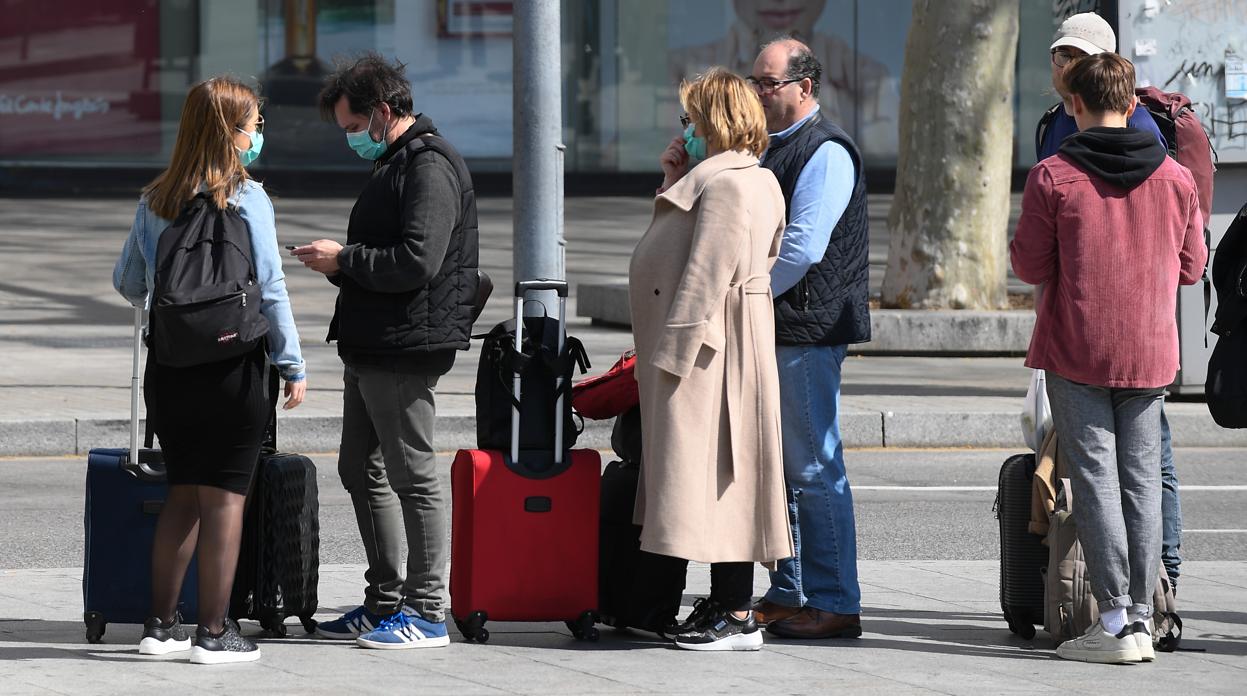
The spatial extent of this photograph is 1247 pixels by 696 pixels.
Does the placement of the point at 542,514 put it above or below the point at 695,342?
below

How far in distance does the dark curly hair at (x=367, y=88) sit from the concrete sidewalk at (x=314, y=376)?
15.1ft

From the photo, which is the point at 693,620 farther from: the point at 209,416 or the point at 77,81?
the point at 77,81

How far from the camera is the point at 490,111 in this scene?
2612 cm

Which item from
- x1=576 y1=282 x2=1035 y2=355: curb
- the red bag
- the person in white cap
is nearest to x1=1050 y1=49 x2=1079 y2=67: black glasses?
the person in white cap

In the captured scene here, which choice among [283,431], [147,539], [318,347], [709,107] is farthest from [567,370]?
[318,347]

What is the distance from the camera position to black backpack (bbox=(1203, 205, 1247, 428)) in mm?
5238

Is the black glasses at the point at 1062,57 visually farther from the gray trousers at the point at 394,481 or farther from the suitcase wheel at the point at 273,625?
the suitcase wheel at the point at 273,625

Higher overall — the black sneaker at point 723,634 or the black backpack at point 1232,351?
the black backpack at point 1232,351

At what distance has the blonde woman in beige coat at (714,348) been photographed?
204 inches

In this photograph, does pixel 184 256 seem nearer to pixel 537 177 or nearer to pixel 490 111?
pixel 537 177

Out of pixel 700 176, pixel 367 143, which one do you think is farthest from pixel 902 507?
pixel 367 143

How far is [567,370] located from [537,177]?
116 inches

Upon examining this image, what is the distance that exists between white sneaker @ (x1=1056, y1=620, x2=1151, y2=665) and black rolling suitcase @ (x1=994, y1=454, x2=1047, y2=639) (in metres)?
0.29

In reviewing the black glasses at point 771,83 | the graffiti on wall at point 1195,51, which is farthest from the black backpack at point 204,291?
the graffiti on wall at point 1195,51
